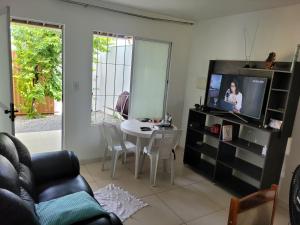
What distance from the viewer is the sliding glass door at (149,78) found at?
12.5 feet

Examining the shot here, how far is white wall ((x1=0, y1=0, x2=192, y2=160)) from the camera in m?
2.93

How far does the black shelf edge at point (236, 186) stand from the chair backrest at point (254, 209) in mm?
1277

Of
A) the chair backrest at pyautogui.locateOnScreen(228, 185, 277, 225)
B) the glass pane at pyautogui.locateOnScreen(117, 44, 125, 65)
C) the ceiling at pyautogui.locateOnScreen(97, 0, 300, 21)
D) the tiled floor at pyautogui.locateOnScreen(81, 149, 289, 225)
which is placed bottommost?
the tiled floor at pyautogui.locateOnScreen(81, 149, 289, 225)

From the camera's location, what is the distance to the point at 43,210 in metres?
1.61

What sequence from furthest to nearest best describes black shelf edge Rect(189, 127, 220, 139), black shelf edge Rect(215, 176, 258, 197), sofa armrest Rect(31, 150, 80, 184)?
black shelf edge Rect(189, 127, 220, 139), black shelf edge Rect(215, 176, 258, 197), sofa armrest Rect(31, 150, 80, 184)

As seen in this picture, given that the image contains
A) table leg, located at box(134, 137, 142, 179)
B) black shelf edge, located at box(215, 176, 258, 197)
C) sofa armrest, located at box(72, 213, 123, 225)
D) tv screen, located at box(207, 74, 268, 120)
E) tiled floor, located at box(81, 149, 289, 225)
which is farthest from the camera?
table leg, located at box(134, 137, 142, 179)

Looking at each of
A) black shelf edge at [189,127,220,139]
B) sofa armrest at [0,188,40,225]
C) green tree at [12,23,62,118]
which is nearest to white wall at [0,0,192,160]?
black shelf edge at [189,127,220,139]

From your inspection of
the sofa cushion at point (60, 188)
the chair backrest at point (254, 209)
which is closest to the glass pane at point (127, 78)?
the sofa cushion at point (60, 188)

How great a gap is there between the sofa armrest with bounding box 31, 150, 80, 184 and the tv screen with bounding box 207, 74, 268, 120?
2.11m

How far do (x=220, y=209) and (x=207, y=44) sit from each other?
8.24 ft

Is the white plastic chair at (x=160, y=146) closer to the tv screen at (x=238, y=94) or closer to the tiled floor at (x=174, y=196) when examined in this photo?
the tiled floor at (x=174, y=196)

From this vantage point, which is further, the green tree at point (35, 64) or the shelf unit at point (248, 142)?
the green tree at point (35, 64)

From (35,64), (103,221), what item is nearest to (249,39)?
(103,221)

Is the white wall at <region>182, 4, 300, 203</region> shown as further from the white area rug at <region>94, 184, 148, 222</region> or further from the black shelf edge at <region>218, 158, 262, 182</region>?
the white area rug at <region>94, 184, 148, 222</region>
